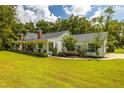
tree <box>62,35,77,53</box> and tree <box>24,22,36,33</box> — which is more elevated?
tree <box>24,22,36,33</box>

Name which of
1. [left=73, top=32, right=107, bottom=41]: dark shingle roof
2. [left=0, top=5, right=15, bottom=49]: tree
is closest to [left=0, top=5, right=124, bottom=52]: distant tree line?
[left=0, top=5, right=15, bottom=49]: tree

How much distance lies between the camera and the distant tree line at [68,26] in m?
41.1

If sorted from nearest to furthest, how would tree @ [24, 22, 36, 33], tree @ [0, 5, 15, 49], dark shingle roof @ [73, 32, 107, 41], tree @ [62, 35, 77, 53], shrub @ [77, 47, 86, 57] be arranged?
dark shingle roof @ [73, 32, 107, 41], shrub @ [77, 47, 86, 57], tree @ [62, 35, 77, 53], tree @ [0, 5, 15, 49], tree @ [24, 22, 36, 33]

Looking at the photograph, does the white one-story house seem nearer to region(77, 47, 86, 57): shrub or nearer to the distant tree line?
region(77, 47, 86, 57): shrub

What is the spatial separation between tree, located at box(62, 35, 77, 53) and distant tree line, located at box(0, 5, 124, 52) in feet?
21.2

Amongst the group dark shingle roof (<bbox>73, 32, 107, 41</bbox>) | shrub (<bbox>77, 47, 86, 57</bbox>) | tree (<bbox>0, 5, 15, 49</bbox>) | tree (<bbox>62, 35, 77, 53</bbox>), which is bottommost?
shrub (<bbox>77, 47, 86, 57</bbox>)

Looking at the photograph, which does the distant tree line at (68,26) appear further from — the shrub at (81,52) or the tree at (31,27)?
the shrub at (81,52)

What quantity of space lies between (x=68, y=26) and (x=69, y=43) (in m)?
26.6

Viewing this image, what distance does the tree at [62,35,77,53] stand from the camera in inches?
1339

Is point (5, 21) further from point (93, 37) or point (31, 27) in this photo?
point (31, 27)

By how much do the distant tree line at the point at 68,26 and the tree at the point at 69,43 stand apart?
21.2 feet

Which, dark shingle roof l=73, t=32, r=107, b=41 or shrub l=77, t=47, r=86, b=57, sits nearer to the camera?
dark shingle roof l=73, t=32, r=107, b=41

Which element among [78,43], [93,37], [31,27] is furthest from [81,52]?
[31,27]
